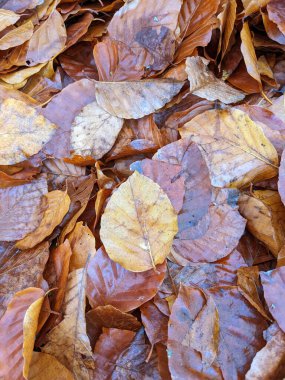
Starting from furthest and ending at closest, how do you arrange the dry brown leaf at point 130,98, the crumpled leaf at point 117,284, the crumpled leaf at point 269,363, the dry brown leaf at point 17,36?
the dry brown leaf at point 17,36
the dry brown leaf at point 130,98
the crumpled leaf at point 117,284
the crumpled leaf at point 269,363

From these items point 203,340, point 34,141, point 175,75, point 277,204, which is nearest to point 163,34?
point 175,75

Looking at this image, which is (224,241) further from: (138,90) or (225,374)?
(138,90)

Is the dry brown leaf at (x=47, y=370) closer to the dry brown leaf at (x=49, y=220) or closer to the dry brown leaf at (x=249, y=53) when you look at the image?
the dry brown leaf at (x=49, y=220)

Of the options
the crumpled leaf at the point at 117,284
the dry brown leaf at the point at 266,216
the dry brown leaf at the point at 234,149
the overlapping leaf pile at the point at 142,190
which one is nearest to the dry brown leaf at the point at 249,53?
the overlapping leaf pile at the point at 142,190

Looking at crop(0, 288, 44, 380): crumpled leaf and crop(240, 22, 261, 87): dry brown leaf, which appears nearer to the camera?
crop(0, 288, 44, 380): crumpled leaf

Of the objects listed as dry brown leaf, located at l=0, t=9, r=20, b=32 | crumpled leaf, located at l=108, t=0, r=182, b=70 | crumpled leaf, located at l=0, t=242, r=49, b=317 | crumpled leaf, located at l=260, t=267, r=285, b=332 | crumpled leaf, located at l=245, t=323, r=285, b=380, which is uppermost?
dry brown leaf, located at l=0, t=9, r=20, b=32

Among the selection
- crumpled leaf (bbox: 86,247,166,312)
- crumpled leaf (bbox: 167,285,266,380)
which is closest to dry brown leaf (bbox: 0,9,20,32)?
crumpled leaf (bbox: 86,247,166,312)

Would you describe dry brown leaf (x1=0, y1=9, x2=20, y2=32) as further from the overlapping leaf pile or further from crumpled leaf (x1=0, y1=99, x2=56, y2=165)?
crumpled leaf (x1=0, y1=99, x2=56, y2=165)

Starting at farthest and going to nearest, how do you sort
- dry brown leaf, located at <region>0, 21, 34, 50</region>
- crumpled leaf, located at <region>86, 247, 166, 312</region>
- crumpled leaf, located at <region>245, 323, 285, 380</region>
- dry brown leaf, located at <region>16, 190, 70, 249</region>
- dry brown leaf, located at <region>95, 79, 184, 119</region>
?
dry brown leaf, located at <region>0, 21, 34, 50</region>, dry brown leaf, located at <region>95, 79, 184, 119</region>, dry brown leaf, located at <region>16, 190, 70, 249</region>, crumpled leaf, located at <region>86, 247, 166, 312</region>, crumpled leaf, located at <region>245, 323, 285, 380</region>
